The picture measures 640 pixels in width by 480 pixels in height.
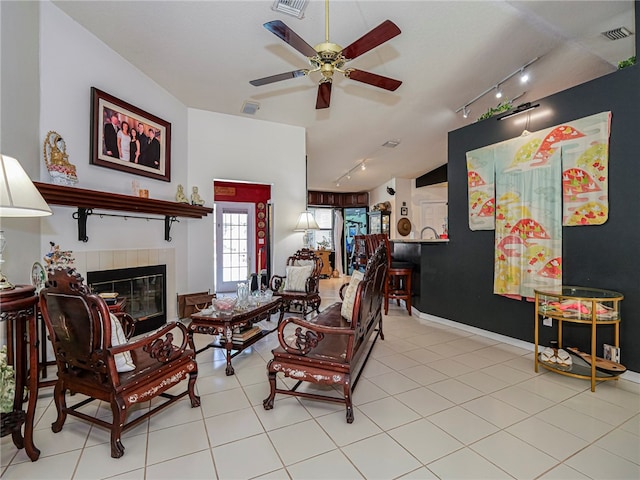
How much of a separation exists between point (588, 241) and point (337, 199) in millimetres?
7609

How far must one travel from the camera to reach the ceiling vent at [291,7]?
2633 millimetres

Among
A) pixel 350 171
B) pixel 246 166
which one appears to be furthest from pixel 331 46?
pixel 350 171

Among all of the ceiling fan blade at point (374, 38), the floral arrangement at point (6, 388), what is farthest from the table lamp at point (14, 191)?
the ceiling fan blade at point (374, 38)

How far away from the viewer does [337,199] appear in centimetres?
1011

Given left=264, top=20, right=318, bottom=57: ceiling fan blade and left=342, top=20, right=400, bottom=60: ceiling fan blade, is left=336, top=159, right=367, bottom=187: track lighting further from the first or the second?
left=264, top=20, right=318, bottom=57: ceiling fan blade

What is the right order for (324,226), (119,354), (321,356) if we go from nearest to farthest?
1. (119,354)
2. (321,356)
3. (324,226)

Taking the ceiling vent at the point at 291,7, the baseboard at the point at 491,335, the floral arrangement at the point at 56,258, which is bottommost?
the baseboard at the point at 491,335

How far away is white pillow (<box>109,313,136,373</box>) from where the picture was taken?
5.92 feet

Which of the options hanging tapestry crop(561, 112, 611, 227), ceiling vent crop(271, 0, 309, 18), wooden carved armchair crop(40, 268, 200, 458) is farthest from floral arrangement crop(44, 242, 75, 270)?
hanging tapestry crop(561, 112, 611, 227)

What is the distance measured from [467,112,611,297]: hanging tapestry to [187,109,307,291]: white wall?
2.91m

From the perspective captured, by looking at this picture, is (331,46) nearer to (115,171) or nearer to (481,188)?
(481,188)

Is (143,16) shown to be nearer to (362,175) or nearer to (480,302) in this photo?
(480,302)

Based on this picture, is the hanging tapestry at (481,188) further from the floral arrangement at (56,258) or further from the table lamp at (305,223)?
the floral arrangement at (56,258)

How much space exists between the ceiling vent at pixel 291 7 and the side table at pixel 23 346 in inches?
112
